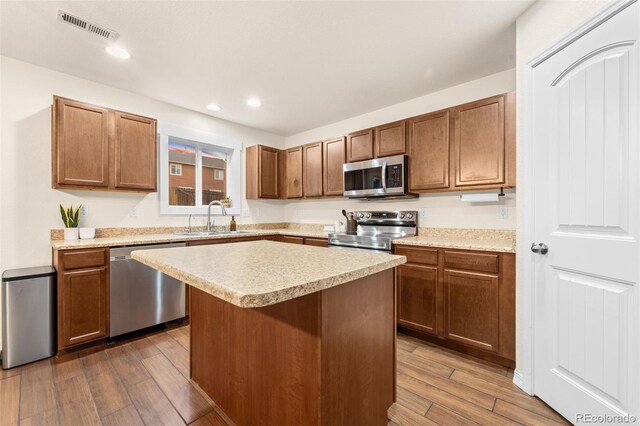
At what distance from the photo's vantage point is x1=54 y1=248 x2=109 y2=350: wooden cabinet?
2250 mm

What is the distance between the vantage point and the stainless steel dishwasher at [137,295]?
2482 millimetres

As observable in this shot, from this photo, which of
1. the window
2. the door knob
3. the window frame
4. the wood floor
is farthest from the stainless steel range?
the window

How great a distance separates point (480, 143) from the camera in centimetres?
250

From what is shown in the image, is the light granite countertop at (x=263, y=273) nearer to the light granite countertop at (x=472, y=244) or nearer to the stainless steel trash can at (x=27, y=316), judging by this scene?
the light granite countertop at (x=472, y=244)

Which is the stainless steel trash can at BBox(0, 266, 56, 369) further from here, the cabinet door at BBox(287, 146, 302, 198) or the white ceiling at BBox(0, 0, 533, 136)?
the cabinet door at BBox(287, 146, 302, 198)

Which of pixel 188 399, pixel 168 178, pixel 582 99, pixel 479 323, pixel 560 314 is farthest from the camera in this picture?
pixel 168 178

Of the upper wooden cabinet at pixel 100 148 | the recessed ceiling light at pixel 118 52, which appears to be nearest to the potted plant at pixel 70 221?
the upper wooden cabinet at pixel 100 148

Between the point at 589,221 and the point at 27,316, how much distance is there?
12.7 ft

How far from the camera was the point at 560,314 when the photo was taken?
5.32 feet

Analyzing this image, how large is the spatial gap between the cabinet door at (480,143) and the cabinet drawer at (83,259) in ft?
11.0

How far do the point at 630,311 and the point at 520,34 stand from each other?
1.84 metres

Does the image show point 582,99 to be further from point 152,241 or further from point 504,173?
point 152,241

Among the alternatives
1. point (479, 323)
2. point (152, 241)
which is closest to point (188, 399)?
point (152, 241)

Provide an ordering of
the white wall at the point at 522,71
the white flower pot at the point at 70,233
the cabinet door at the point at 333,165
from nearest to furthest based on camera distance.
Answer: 1. the white wall at the point at 522,71
2. the white flower pot at the point at 70,233
3. the cabinet door at the point at 333,165
